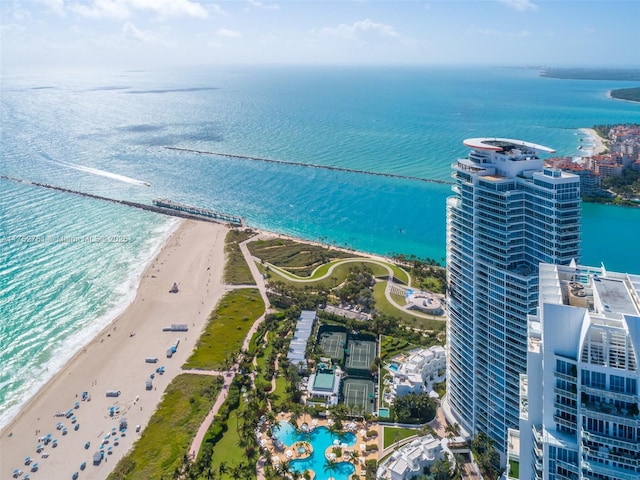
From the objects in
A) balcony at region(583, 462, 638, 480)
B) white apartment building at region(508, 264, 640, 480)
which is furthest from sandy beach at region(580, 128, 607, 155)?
balcony at region(583, 462, 638, 480)

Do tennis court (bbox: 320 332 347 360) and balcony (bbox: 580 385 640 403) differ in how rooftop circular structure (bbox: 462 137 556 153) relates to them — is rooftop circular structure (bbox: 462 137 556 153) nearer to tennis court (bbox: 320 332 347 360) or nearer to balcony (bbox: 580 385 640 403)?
balcony (bbox: 580 385 640 403)

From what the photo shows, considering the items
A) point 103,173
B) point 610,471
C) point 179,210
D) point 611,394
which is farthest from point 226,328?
point 103,173

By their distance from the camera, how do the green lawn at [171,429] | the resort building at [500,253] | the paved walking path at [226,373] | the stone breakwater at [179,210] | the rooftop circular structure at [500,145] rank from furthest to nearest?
the stone breakwater at [179,210]
the paved walking path at [226,373]
the green lawn at [171,429]
the rooftop circular structure at [500,145]
the resort building at [500,253]

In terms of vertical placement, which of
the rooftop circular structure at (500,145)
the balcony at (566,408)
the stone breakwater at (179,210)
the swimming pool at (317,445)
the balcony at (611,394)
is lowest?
the swimming pool at (317,445)

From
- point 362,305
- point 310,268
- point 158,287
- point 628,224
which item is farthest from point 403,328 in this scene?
point 628,224

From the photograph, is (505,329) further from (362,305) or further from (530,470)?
(362,305)

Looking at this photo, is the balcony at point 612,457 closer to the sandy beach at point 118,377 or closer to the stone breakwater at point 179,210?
the sandy beach at point 118,377

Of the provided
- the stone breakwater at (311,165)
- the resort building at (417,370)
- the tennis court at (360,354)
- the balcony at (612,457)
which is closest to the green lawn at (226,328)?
the tennis court at (360,354)
